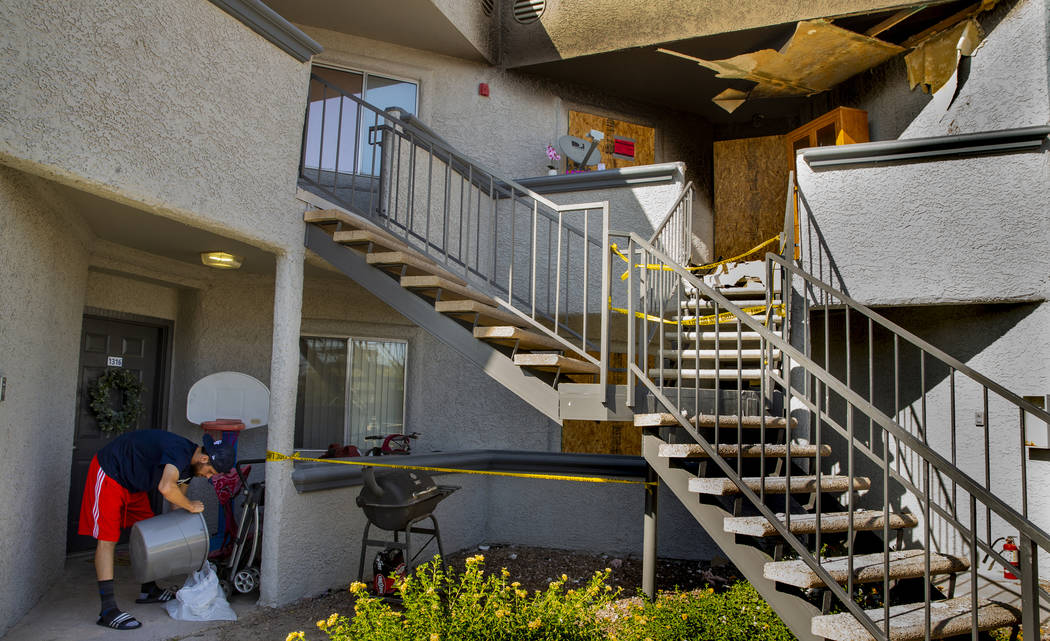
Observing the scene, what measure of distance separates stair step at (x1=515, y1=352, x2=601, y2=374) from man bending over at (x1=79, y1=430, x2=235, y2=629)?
2443 mm

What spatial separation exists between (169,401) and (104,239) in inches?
69.5

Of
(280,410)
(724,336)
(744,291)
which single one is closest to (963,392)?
(744,291)

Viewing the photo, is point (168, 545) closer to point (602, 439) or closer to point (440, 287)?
point (440, 287)

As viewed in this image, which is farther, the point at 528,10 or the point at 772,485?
the point at 528,10

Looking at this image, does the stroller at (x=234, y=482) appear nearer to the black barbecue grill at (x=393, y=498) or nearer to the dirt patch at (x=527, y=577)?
the dirt patch at (x=527, y=577)

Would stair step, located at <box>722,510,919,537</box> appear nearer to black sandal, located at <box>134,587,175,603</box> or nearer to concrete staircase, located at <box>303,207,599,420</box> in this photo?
concrete staircase, located at <box>303,207,599,420</box>

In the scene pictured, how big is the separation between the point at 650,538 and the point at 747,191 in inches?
211

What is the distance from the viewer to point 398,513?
4.69 m

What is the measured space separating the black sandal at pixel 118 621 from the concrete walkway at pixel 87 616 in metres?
0.03

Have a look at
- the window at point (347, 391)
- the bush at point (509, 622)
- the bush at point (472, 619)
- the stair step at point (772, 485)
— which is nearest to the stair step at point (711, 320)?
the stair step at point (772, 485)

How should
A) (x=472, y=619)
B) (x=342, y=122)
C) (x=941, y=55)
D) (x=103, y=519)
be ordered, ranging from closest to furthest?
1. (x=472, y=619)
2. (x=103, y=519)
3. (x=941, y=55)
4. (x=342, y=122)

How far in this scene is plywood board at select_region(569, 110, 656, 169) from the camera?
8.49 meters

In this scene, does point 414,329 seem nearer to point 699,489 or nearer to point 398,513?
point 398,513

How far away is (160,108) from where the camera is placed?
4.03 meters
